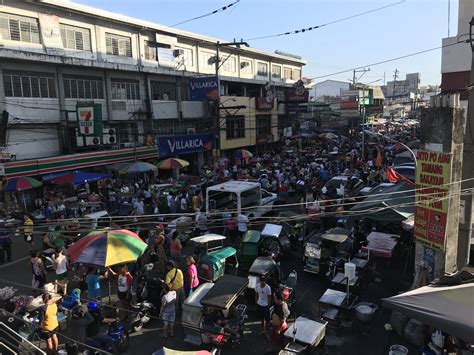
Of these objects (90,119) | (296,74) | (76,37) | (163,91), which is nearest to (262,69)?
(296,74)

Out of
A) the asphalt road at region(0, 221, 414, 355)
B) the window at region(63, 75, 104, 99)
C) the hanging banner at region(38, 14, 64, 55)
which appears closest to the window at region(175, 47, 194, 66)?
the window at region(63, 75, 104, 99)

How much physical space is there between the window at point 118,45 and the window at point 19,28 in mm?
5661

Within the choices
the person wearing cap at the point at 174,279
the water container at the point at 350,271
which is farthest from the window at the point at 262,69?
the person wearing cap at the point at 174,279

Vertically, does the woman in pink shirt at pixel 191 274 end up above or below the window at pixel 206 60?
below

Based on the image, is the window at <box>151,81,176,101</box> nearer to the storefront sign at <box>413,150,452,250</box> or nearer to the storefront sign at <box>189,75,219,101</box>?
the storefront sign at <box>189,75,219,101</box>

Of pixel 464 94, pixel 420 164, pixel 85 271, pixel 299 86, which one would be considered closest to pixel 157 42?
pixel 299 86

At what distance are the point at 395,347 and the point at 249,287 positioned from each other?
384cm

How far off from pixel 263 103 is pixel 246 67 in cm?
690

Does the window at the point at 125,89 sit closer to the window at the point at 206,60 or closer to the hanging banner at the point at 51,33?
the hanging banner at the point at 51,33

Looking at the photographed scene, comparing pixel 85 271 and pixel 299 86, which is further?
pixel 299 86

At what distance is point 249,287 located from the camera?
33.7 feet

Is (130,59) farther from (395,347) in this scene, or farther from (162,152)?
(395,347)

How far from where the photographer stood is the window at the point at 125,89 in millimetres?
28109

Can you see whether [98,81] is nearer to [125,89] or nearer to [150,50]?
[125,89]
